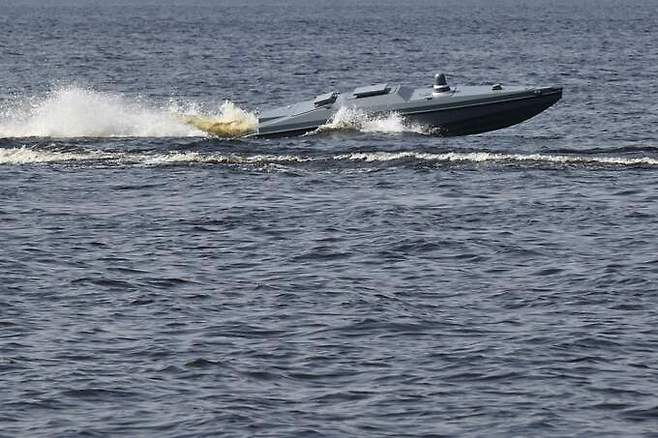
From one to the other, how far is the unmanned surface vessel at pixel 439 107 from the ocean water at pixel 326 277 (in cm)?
49

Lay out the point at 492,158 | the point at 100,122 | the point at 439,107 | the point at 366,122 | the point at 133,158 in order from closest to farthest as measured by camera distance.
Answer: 1. the point at 492,158
2. the point at 133,158
3. the point at 439,107
4. the point at 366,122
5. the point at 100,122

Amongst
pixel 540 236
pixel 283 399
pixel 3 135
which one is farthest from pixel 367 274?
pixel 3 135

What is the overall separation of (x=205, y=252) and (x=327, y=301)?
507 centimetres

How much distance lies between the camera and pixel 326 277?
28812 mm

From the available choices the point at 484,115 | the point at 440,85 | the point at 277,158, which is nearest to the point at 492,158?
the point at 484,115

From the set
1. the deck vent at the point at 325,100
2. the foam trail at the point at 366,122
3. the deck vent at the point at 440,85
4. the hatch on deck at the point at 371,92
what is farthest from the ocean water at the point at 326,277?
the deck vent at the point at 440,85

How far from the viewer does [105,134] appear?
1868 inches

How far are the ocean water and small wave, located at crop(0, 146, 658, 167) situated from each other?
11 cm

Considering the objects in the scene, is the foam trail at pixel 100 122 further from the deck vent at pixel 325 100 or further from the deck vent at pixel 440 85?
the deck vent at pixel 440 85

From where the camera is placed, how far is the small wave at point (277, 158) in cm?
4016

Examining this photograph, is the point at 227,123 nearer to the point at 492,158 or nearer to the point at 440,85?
the point at 440,85

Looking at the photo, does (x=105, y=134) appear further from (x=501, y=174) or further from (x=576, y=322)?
(x=576, y=322)

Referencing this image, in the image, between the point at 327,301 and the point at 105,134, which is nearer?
the point at 327,301

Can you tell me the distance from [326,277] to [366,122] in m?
16.8
